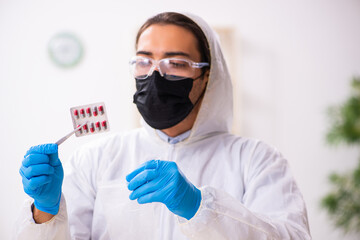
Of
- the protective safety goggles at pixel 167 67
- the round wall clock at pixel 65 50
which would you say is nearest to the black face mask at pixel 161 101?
the protective safety goggles at pixel 167 67

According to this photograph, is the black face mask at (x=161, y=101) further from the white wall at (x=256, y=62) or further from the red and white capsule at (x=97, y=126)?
the white wall at (x=256, y=62)

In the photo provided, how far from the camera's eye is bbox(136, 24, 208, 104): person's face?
1.21 metres

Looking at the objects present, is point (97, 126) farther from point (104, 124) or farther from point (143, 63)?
point (143, 63)

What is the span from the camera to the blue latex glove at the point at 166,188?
0.90 metres

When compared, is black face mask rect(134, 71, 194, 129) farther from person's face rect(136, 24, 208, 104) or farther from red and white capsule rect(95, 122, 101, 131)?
red and white capsule rect(95, 122, 101, 131)

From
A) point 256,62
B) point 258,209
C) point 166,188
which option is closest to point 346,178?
point 256,62

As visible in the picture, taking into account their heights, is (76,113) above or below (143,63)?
below

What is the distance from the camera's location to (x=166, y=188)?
2.98 feet

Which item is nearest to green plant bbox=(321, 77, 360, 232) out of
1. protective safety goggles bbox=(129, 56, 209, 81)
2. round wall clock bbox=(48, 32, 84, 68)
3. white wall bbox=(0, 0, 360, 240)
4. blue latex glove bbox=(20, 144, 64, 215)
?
white wall bbox=(0, 0, 360, 240)

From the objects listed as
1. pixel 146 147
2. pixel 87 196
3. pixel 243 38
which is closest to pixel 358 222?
pixel 243 38

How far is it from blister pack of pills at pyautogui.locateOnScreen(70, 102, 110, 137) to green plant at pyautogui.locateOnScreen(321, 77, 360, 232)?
2130 millimetres

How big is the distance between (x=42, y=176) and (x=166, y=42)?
0.65 metres

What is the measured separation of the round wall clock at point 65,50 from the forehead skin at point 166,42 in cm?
127

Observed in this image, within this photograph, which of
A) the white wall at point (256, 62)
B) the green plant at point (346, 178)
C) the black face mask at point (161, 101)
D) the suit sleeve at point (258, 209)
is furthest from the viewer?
the green plant at point (346, 178)
